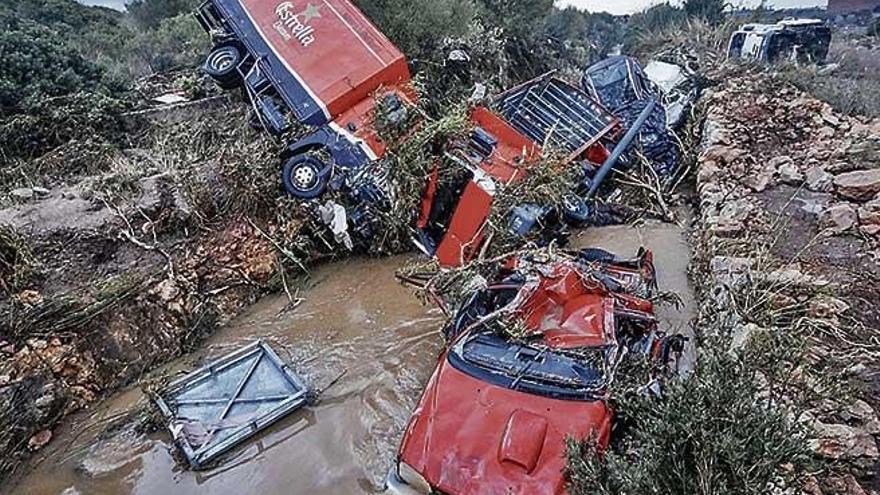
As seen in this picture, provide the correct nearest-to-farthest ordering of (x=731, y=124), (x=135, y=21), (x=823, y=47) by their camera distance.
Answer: (x=731, y=124) < (x=823, y=47) < (x=135, y=21)

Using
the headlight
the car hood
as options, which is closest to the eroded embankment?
the car hood

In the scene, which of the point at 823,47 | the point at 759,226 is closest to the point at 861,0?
the point at 823,47

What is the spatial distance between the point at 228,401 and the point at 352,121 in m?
3.27

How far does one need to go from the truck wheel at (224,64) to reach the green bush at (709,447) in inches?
232

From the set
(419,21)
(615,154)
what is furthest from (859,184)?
(419,21)

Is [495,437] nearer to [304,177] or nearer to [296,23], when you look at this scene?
[304,177]

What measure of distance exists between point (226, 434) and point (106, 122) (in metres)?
6.09

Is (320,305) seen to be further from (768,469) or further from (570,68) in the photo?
(570,68)

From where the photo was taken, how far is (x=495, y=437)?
11.0 ft

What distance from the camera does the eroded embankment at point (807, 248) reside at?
3.26 meters

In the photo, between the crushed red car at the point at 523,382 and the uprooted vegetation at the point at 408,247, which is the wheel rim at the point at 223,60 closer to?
the uprooted vegetation at the point at 408,247

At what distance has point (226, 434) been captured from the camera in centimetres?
441

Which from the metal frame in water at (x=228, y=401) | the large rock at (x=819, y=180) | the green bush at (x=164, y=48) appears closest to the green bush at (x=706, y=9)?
the large rock at (x=819, y=180)

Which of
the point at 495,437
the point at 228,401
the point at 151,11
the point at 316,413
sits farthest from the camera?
the point at 151,11
